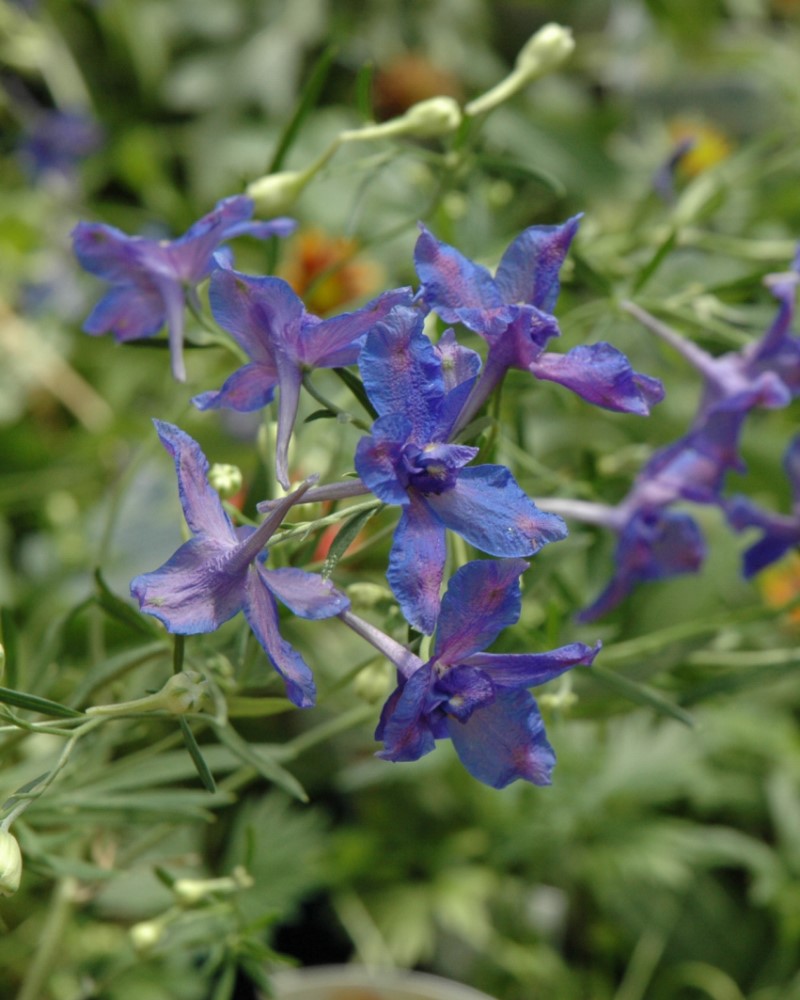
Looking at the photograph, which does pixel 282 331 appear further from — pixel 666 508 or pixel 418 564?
pixel 666 508

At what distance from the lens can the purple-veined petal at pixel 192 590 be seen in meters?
0.28

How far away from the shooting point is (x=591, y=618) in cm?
46

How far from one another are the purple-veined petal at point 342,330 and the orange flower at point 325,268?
2.02 ft

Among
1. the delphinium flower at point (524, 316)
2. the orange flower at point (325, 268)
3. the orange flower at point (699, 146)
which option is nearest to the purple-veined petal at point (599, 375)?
the delphinium flower at point (524, 316)

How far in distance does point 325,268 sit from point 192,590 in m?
0.67

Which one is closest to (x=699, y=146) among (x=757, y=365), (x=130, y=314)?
(x=757, y=365)

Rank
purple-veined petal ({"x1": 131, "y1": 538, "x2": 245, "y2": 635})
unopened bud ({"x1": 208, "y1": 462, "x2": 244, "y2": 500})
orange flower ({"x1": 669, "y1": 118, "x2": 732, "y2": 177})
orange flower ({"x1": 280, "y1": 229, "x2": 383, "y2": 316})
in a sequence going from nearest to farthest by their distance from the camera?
purple-veined petal ({"x1": 131, "y1": 538, "x2": 245, "y2": 635}) → unopened bud ({"x1": 208, "y1": 462, "x2": 244, "y2": 500}) → orange flower ({"x1": 280, "y1": 229, "x2": 383, "y2": 316}) → orange flower ({"x1": 669, "y1": 118, "x2": 732, "y2": 177})

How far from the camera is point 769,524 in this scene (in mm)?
468

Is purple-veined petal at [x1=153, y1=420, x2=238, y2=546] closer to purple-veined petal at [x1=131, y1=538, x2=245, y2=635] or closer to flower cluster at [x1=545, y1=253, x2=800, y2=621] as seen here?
purple-veined petal at [x1=131, y1=538, x2=245, y2=635]

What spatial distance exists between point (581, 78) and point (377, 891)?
3.85 ft

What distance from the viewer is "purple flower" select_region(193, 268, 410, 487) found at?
1.03ft

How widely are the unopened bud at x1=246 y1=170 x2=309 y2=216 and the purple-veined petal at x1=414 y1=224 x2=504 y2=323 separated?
144 millimetres

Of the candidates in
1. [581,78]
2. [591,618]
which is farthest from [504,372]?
[581,78]

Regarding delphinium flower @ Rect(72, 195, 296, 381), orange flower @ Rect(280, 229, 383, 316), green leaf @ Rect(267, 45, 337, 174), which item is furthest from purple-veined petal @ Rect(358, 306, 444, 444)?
orange flower @ Rect(280, 229, 383, 316)
